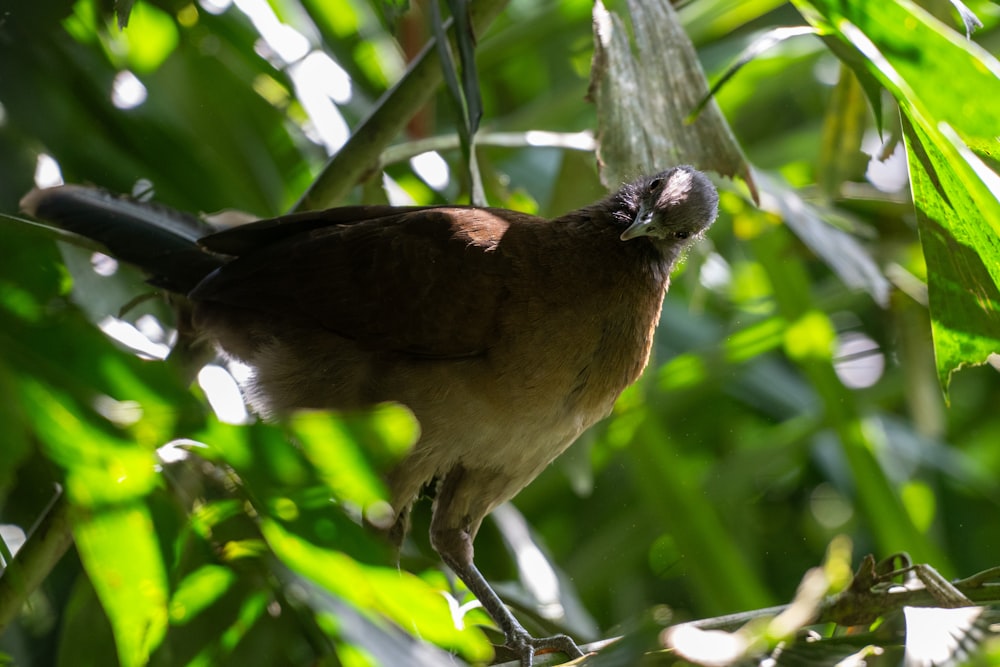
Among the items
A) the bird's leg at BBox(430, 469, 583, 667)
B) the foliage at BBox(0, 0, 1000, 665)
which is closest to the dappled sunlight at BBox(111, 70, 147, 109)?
the foliage at BBox(0, 0, 1000, 665)

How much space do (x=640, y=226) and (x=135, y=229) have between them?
3.21 ft

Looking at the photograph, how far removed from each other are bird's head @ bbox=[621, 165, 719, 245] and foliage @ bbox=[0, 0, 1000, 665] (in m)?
0.16

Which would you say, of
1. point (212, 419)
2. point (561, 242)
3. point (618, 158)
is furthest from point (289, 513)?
point (561, 242)

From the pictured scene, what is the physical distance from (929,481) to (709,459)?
2.08ft

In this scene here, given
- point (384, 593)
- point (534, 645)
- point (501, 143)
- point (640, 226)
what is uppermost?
point (501, 143)

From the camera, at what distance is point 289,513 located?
3.39 feet

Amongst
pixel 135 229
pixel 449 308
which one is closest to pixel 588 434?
pixel 449 308

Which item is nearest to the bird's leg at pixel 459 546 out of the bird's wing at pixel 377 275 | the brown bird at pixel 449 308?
the brown bird at pixel 449 308

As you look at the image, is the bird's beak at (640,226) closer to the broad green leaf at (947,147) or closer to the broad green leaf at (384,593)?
the broad green leaf at (947,147)

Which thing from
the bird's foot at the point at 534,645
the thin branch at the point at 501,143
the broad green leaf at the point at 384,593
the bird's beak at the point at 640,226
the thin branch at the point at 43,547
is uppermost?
the thin branch at the point at 501,143

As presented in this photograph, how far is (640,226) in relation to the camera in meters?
2.06

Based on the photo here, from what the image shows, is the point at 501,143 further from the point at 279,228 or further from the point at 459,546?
the point at 459,546

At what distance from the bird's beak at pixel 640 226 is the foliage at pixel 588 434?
0.77 ft

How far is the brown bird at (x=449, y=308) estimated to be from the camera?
2025 millimetres
